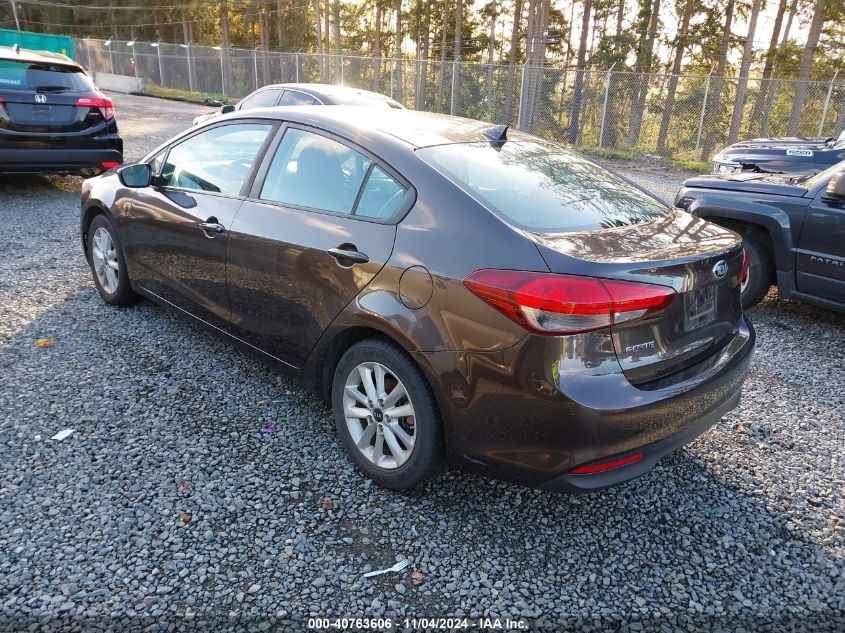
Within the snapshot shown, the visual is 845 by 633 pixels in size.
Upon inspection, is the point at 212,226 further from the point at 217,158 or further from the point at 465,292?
the point at 465,292

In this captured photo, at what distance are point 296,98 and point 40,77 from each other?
3.53m

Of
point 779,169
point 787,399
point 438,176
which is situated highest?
point 438,176

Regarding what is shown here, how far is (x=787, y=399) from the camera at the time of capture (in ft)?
12.8

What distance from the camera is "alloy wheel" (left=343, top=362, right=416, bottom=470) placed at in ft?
8.98

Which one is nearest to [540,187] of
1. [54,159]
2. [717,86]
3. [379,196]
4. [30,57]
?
[379,196]

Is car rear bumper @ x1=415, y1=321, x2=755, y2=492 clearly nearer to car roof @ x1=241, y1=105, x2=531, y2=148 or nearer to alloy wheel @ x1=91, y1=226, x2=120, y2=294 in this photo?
car roof @ x1=241, y1=105, x2=531, y2=148

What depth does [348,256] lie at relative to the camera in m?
2.82

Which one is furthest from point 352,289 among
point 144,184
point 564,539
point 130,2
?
point 130,2

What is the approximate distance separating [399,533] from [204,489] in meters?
0.92

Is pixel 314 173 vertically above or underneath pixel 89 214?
above

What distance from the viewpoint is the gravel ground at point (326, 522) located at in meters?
2.28

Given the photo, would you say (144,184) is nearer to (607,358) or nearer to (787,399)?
(607,358)

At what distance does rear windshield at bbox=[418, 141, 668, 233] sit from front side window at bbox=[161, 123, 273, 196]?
3.91ft

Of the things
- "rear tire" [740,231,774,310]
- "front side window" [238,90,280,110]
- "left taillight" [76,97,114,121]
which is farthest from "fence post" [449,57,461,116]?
"rear tire" [740,231,774,310]
